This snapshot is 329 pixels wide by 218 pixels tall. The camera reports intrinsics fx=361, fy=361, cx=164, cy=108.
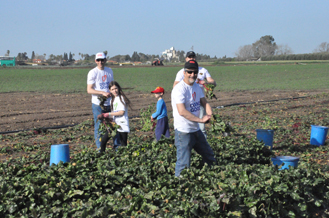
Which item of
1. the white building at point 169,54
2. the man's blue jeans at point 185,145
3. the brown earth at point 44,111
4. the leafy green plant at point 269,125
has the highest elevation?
the white building at point 169,54

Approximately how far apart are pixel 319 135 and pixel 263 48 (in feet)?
484

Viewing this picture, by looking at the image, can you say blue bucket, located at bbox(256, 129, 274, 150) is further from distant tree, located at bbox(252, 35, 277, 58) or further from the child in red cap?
distant tree, located at bbox(252, 35, 277, 58)

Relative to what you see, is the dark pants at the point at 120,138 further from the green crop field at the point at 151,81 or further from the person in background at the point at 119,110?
the green crop field at the point at 151,81

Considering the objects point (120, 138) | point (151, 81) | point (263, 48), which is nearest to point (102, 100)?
point (120, 138)

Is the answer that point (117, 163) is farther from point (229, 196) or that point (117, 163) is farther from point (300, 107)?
point (300, 107)

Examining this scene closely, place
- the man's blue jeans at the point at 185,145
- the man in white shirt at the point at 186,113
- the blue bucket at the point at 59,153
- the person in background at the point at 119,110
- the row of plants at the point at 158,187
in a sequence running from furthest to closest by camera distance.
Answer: the person in background at the point at 119,110, the blue bucket at the point at 59,153, the man's blue jeans at the point at 185,145, the man in white shirt at the point at 186,113, the row of plants at the point at 158,187

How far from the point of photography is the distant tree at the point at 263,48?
5778 inches

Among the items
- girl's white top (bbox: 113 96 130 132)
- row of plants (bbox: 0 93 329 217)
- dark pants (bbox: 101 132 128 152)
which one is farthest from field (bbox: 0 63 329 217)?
girl's white top (bbox: 113 96 130 132)

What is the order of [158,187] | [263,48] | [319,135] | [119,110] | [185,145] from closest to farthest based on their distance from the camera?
[158,187] → [185,145] → [119,110] → [319,135] → [263,48]

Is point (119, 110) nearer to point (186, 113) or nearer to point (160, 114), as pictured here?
point (160, 114)

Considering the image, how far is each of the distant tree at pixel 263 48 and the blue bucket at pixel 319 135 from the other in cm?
14227

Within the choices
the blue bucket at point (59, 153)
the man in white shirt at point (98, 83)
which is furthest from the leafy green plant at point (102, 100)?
the blue bucket at point (59, 153)

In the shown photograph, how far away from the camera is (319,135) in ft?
27.2

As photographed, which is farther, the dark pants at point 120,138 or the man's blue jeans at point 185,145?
the dark pants at point 120,138
